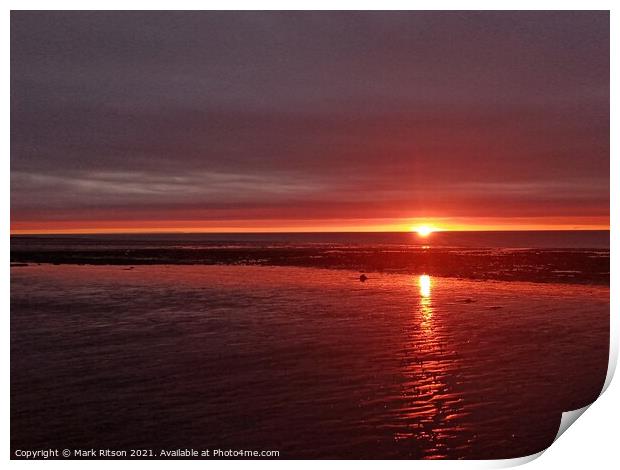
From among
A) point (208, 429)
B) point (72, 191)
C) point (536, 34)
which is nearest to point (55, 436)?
point (208, 429)

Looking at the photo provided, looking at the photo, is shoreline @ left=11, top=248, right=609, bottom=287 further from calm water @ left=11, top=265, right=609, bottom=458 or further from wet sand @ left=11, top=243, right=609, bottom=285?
calm water @ left=11, top=265, right=609, bottom=458

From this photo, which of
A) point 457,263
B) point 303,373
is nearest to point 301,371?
point 303,373

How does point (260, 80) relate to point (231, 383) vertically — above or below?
above

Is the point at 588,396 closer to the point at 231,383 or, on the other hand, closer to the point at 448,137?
the point at 448,137

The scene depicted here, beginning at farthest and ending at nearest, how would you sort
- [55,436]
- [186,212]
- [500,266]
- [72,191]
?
[500,266] → [186,212] → [72,191] → [55,436]

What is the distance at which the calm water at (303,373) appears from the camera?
336cm

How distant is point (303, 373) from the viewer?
405cm

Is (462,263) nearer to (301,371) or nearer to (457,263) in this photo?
(457,263)

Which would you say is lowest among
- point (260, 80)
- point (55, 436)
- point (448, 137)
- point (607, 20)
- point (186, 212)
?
point (55, 436)

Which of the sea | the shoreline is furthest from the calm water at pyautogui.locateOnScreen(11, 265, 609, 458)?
the shoreline

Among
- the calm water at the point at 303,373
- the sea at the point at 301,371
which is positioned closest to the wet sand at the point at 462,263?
the sea at the point at 301,371

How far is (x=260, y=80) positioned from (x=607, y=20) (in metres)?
2.19

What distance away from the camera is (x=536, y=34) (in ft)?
12.0

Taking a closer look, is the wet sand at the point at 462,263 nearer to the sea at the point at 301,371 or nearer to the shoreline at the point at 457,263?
the shoreline at the point at 457,263
